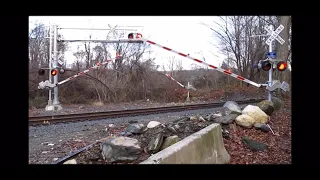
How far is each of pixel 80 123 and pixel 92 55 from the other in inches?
366

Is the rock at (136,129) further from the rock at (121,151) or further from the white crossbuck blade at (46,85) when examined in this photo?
the white crossbuck blade at (46,85)

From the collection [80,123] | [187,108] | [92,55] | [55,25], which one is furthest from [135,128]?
[92,55]

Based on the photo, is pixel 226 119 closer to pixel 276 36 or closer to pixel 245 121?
pixel 245 121

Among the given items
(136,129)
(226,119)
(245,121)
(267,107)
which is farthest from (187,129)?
(267,107)

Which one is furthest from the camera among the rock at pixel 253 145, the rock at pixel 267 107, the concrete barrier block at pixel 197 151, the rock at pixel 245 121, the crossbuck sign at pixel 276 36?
the rock at pixel 267 107

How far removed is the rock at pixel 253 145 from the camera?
499 cm

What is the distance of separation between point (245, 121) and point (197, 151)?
2.43m

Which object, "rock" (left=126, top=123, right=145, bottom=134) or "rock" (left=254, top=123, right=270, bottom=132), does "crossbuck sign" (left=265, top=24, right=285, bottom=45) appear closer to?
"rock" (left=254, top=123, right=270, bottom=132)

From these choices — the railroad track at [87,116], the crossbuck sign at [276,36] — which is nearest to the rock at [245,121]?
the crossbuck sign at [276,36]

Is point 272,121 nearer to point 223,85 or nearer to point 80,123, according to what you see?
point 80,123

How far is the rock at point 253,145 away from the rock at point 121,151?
7.74ft

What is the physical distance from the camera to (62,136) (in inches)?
244

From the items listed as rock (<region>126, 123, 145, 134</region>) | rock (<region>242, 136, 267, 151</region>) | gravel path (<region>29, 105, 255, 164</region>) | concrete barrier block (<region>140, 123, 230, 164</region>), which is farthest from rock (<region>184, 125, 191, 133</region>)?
gravel path (<region>29, 105, 255, 164</region>)

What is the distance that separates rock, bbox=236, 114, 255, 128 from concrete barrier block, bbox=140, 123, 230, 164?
1192 millimetres
